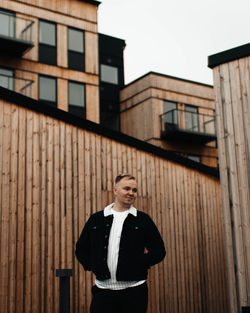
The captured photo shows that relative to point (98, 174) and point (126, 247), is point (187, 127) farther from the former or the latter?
point (126, 247)

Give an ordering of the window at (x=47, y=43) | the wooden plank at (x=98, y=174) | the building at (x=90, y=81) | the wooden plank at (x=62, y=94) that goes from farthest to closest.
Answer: the wooden plank at (x=62, y=94)
the window at (x=47, y=43)
the building at (x=90, y=81)
the wooden plank at (x=98, y=174)

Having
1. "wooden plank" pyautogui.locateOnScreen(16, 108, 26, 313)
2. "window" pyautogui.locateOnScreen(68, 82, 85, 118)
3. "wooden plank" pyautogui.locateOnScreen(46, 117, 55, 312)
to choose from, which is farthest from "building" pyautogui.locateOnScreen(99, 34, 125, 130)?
"wooden plank" pyautogui.locateOnScreen(16, 108, 26, 313)

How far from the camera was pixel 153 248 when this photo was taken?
458 centimetres

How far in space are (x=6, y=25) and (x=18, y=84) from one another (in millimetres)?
2643

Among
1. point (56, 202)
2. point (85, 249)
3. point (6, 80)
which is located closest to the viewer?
point (85, 249)

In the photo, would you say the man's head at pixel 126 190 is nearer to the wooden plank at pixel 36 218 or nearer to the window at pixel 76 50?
the wooden plank at pixel 36 218

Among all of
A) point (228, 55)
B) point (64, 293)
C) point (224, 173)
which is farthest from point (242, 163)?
point (64, 293)

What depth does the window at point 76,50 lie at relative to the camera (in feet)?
78.6

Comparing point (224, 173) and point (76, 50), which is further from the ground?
point (76, 50)

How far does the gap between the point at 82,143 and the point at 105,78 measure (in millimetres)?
19251

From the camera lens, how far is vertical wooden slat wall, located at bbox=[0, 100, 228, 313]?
9.38 metres

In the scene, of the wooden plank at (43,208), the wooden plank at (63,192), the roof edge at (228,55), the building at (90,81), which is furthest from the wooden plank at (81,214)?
the building at (90,81)

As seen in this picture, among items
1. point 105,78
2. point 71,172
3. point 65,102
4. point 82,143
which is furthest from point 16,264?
point 105,78

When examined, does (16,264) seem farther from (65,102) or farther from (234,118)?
(65,102)
